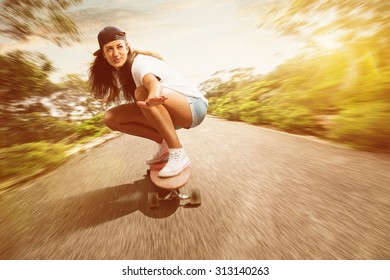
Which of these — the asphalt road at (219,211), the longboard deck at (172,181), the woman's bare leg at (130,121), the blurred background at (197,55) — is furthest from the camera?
the blurred background at (197,55)

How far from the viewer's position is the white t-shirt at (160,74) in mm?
1152

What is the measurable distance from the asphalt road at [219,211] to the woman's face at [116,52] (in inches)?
28.0

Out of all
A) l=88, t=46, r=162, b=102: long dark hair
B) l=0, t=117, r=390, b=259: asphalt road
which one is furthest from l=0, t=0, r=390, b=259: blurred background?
l=88, t=46, r=162, b=102: long dark hair

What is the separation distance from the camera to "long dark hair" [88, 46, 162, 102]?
4.18 ft

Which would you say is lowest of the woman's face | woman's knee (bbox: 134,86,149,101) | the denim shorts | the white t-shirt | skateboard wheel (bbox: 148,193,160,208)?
skateboard wheel (bbox: 148,193,160,208)

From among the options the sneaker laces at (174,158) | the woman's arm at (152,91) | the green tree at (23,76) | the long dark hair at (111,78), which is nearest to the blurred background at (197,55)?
the green tree at (23,76)

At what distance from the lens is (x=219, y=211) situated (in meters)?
1.17

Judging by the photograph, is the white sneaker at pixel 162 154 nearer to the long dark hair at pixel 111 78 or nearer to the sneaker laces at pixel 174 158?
the sneaker laces at pixel 174 158

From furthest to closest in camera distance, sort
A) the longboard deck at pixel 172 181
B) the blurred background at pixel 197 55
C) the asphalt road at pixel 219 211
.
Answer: the blurred background at pixel 197 55, the longboard deck at pixel 172 181, the asphalt road at pixel 219 211

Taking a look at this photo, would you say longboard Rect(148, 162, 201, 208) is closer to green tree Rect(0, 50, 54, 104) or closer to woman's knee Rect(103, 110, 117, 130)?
woman's knee Rect(103, 110, 117, 130)

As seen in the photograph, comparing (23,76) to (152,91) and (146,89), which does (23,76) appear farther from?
(152,91)
